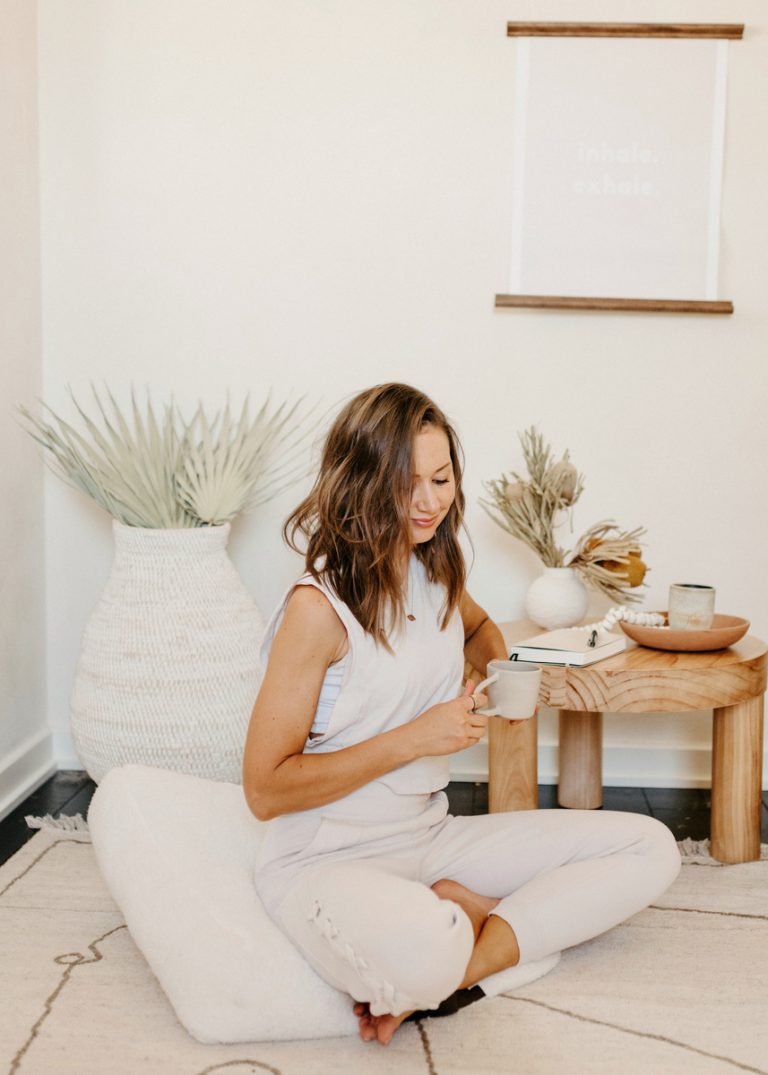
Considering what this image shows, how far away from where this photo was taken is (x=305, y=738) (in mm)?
1628

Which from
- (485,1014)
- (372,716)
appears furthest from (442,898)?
(372,716)

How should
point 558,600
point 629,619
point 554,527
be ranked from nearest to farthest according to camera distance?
point 629,619 < point 558,600 < point 554,527

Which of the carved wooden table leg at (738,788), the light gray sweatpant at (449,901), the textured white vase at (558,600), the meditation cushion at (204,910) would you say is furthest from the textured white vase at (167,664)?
the carved wooden table leg at (738,788)

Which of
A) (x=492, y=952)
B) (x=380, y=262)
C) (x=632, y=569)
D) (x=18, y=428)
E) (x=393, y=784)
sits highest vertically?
(x=380, y=262)

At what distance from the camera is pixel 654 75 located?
106 inches

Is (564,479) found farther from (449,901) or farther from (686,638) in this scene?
(449,901)

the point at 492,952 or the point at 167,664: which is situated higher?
the point at 167,664

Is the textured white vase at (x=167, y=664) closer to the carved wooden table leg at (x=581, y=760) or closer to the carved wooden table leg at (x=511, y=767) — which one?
the carved wooden table leg at (x=511, y=767)

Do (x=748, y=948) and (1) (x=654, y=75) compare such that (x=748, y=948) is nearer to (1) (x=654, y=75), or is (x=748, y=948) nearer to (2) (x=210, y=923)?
(2) (x=210, y=923)

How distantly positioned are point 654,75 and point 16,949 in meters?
2.42

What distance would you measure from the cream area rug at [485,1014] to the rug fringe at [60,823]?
37 centimetres

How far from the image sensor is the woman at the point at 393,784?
153 cm

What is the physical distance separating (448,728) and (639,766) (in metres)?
1.45

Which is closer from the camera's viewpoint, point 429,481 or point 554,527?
point 429,481
